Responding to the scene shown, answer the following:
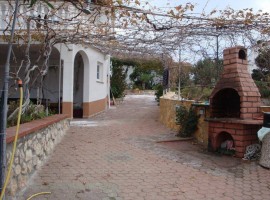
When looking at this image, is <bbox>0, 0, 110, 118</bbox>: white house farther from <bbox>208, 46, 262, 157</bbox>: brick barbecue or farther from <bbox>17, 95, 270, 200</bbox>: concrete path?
<bbox>208, 46, 262, 157</bbox>: brick barbecue

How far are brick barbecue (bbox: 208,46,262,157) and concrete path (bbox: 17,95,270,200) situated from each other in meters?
0.49

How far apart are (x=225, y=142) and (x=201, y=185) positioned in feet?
8.71

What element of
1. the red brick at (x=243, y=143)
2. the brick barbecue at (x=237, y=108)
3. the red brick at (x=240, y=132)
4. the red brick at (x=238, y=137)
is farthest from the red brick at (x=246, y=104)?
the red brick at (x=243, y=143)

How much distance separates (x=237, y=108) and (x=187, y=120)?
4.87 ft

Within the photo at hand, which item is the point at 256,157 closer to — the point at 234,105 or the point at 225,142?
the point at 225,142

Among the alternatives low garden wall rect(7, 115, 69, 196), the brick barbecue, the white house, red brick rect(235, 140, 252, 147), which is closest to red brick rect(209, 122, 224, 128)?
the brick barbecue

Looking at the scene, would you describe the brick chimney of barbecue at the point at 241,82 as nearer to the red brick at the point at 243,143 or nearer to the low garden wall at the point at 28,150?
the red brick at the point at 243,143

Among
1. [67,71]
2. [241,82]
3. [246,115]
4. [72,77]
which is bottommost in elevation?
[246,115]

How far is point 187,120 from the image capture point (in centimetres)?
879

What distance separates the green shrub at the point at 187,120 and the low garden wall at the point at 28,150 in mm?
3710

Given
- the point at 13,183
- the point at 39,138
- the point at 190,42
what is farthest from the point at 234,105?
the point at 13,183

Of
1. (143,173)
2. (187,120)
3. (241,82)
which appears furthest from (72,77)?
(143,173)

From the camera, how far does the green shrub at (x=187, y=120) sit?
342 inches

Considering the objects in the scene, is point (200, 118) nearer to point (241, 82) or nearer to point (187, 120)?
point (187, 120)
